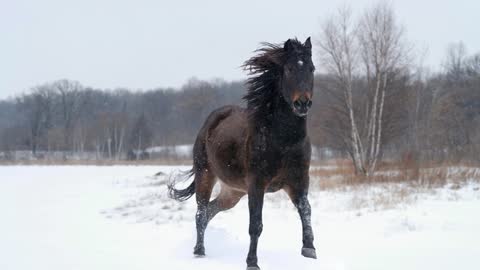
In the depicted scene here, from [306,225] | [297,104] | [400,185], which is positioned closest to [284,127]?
[297,104]

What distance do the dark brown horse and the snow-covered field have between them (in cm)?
72

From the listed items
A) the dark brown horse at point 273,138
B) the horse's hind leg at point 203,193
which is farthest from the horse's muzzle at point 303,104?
the horse's hind leg at point 203,193

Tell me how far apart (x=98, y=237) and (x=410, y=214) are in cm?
563

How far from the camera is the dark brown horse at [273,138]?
416 centimetres

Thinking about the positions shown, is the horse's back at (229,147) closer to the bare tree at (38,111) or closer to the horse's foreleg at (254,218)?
the horse's foreleg at (254,218)

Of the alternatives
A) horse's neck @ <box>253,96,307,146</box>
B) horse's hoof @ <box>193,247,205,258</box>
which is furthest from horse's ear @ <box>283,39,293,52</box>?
horse's hoof @ <box>193,247,205,258</box>

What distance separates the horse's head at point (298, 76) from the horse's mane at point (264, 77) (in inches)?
7.3

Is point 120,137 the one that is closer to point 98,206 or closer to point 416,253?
point 98,206

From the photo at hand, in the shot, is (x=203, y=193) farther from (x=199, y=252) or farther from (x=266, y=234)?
(x=266, y=234)

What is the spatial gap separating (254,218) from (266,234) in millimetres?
2955

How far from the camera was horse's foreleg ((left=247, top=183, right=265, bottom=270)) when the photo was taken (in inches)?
171

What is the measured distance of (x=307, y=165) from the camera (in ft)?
14.7

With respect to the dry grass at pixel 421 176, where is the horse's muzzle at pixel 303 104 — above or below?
above

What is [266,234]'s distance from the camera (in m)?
7.24
